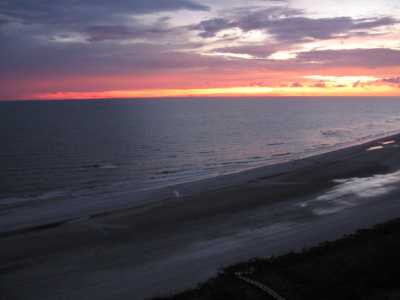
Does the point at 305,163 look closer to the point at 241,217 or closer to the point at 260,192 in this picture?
the point at 260,192

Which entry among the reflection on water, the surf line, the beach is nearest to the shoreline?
the beach

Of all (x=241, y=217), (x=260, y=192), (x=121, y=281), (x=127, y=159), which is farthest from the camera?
(x=127, y=159)

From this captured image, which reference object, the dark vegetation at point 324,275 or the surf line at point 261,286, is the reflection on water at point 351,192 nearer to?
the dark vegetation at point 324,275

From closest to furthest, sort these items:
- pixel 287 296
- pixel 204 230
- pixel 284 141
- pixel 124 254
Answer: pixel 287 296
pixel 124 254
pixel 204 230
pixel 284 141

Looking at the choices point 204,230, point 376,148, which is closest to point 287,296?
point 204,230

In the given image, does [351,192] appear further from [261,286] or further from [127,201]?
[261,286]

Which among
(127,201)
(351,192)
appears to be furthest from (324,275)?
(127,201)

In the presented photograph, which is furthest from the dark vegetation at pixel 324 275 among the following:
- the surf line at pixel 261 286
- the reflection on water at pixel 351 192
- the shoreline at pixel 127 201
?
the shoreline at pixel 127 201
